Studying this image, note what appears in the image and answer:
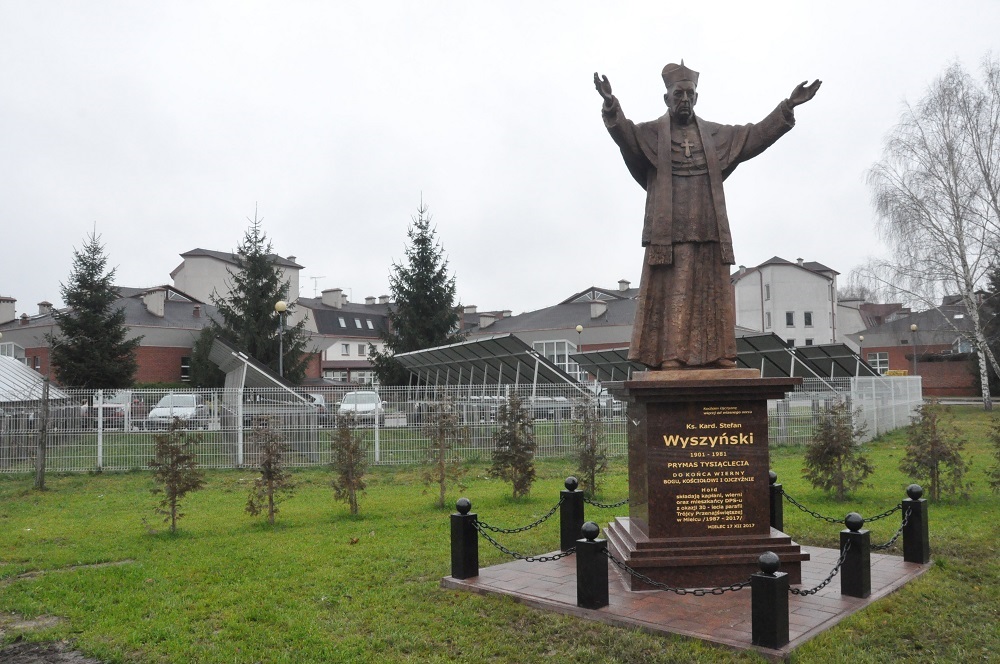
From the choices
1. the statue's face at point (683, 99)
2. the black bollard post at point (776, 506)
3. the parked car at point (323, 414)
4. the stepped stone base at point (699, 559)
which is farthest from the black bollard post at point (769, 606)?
the parked car at point (323, 414)

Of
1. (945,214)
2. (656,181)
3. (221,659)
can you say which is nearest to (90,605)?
(221,659)

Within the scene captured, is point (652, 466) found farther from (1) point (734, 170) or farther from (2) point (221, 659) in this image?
(2) point (221, 659)

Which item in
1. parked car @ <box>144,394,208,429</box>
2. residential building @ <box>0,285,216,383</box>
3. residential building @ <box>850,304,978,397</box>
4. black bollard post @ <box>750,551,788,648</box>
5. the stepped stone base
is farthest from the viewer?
residential building @ <box>850,304,978,397</box>

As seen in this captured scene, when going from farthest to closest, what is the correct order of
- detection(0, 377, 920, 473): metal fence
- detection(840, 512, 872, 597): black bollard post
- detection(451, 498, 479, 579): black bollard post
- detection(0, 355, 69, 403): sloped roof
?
detection(0, 355, 69, 403): sloped roof, detection(0, 377, 920, 473): metal fence, detection(451, 498, 479, 579): black bollard post, detection(840, 512, 872, 597): black bollard post

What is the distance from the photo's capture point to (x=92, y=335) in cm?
3012

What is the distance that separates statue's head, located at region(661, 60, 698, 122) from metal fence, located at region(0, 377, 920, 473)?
854 cm

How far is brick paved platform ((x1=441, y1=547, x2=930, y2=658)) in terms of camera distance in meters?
5.67

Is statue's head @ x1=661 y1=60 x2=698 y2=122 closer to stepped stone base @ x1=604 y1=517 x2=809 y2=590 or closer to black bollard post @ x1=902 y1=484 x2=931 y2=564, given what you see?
stepped stone base @ x1=604 y1=517 x2=809 y2=590

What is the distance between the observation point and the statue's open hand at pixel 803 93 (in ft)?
24.6

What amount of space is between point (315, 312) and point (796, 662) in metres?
56.6

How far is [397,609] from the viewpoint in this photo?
6.52 m

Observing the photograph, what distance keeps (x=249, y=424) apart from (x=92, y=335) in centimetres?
1687

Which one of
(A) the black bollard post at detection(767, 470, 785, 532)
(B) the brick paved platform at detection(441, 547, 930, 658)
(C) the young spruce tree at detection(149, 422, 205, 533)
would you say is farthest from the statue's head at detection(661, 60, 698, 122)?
(C) the young spruce tree at detection(149, 422, 205, 533)

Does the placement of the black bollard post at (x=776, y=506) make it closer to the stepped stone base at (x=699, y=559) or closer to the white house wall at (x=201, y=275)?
the stepped stone base at (x=699, y=559)
